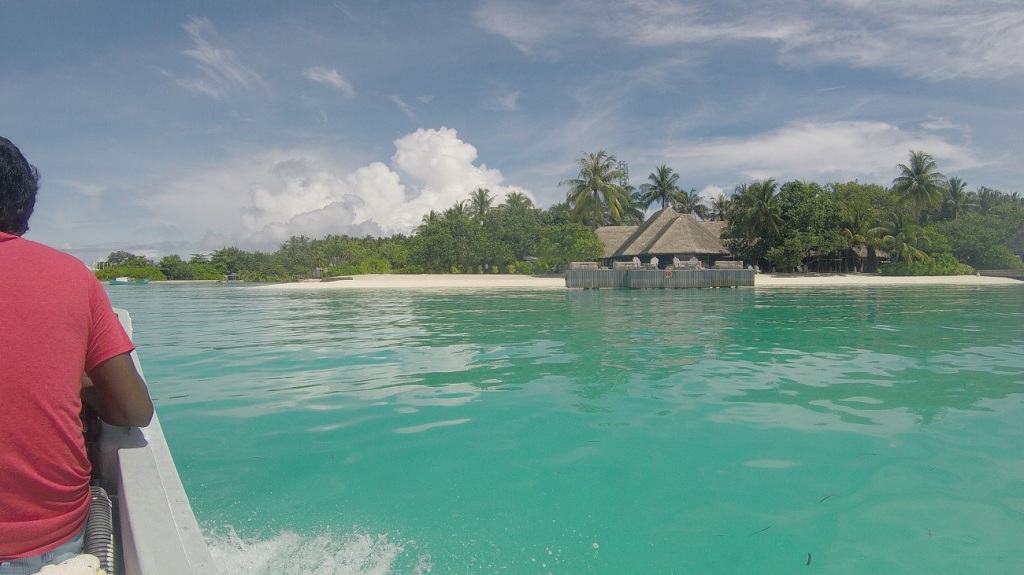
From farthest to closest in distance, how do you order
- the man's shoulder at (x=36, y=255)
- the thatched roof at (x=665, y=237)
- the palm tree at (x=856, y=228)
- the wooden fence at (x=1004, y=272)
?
the palm tree at (x=856, y=228), the thatched roof at (x=665, y=237), the wooden fence at (x=1004, y=272), the man's shoulder at (x=36, y=255)

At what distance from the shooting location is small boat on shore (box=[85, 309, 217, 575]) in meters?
1.63

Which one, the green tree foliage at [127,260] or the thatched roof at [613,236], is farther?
the green tree foliage at [127,260]

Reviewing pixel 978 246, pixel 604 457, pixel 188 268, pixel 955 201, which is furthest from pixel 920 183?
pixel 188 268

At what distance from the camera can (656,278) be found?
1190 inches

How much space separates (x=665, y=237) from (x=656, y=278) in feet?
46.8

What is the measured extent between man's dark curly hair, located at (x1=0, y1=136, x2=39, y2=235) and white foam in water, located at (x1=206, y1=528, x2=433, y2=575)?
6.55 feet

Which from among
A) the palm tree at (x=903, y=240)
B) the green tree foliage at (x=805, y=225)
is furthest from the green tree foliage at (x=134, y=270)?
the palm tree at (x=903, y=240)

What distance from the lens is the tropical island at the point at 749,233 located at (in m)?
42.1

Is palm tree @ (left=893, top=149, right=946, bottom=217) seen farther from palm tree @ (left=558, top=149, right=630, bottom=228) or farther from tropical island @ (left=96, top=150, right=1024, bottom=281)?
palm tree @ (left=558, top=149, right=630, bottom=228)

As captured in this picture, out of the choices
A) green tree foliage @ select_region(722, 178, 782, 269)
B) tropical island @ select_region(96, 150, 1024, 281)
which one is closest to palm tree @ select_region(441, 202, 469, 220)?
tropical island @ select_region(96, 150, 1024, 281)

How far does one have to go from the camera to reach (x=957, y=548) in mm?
3295

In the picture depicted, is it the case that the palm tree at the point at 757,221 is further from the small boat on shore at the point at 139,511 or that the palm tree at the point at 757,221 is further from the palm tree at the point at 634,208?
the small boat on shore at the point at 139,511

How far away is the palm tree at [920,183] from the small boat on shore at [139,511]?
56.4 meters

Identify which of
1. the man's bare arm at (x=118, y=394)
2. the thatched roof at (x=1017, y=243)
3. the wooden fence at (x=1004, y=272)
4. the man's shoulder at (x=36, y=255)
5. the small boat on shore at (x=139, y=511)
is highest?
the thatched roof at (x=1017, y=243)
